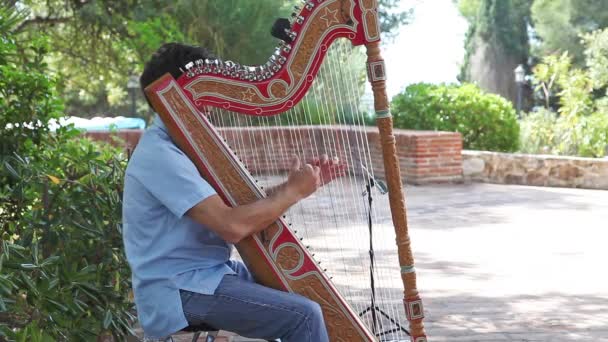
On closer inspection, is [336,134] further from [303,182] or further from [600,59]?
[600,59]

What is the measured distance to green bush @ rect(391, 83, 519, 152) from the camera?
12.8 meters

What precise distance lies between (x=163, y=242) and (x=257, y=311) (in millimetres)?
326

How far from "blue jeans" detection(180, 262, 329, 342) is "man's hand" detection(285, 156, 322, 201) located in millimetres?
281

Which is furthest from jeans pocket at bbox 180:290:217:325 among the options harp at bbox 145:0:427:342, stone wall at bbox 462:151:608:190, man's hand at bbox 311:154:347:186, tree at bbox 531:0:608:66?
tree at bbox 531:0:608:66

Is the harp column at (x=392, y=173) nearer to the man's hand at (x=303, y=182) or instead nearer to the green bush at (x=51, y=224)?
the man's hand at (x=303, y=182)

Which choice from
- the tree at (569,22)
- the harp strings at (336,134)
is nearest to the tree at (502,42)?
the tree at (569,22)

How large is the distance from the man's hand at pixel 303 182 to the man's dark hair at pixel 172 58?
44 cm

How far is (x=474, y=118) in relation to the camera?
42.4 feet

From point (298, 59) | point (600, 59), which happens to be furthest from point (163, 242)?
point (600, 59)

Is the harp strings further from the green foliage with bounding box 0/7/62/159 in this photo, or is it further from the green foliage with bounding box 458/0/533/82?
the green foliage with bounding box 458/0/533/82

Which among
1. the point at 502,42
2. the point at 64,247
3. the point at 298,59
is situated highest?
the point at 502,42

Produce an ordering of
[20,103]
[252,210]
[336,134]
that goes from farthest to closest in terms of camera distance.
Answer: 1. [20,103]
2. [336,134]
3. [252,210]

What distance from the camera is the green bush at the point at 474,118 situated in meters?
12.8

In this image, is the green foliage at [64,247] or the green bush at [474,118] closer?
the green foliage at [64,247]
